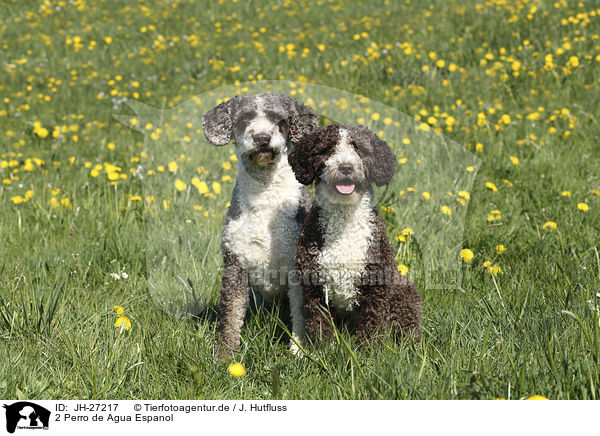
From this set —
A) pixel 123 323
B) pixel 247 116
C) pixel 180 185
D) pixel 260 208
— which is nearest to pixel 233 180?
pixel 180 185

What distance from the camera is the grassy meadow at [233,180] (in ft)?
10.4

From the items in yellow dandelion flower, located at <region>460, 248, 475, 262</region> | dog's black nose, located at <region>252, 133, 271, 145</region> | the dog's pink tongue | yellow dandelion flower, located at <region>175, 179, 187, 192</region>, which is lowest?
yellow dandelion flower, located at <region>460, 248, 475, 262</region>

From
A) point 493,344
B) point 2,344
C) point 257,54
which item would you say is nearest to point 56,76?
point 257,54

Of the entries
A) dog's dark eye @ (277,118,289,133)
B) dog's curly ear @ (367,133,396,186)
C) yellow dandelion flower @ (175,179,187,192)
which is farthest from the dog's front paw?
yellow dandelion flower @ (175,179,187,192)

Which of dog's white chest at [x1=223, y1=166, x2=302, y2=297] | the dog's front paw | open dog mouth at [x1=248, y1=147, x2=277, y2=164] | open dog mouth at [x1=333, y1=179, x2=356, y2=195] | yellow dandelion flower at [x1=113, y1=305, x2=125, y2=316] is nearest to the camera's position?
open dog mouth at [x1=333, y1=179, x2=356, y2=195]

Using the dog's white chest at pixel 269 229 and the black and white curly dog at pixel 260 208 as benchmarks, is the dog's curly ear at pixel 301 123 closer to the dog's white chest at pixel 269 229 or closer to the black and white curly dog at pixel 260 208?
the black and white curly dog at pixel 260 208

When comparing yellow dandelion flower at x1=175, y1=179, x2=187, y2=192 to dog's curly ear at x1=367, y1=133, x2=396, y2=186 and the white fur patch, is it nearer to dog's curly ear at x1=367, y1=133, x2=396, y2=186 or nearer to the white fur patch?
the white fur patch

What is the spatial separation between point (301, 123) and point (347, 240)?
68cm

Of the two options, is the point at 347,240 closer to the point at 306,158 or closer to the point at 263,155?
the point at 306,158

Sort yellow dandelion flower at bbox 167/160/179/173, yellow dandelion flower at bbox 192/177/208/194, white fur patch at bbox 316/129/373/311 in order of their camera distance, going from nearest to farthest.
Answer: white fur patch at bbox 316/129/373/311, yellow dandelion flower at bbox 192/177/208/194, yellow dandelion flower at bbox 167/160/179/173

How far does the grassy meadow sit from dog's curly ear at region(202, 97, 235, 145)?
490 mm

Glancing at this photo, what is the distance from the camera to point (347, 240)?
10.3 feet
